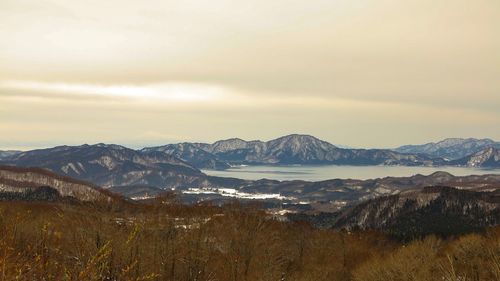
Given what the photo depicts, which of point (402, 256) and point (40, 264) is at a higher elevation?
point (40, 264)

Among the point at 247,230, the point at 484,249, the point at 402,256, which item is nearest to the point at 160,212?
the point at 247,230

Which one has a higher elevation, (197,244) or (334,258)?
(197,244)

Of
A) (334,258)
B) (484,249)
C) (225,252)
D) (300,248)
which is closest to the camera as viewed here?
(225,252)

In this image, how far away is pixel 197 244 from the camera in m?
68.7

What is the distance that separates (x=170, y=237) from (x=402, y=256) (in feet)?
142

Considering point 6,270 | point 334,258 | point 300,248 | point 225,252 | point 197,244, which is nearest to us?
point 6,270

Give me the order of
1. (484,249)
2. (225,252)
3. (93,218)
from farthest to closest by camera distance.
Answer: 1. (484,249)
2. (225,252)
3. (93,218)

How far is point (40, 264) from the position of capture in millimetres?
8531

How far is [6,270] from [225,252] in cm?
7227

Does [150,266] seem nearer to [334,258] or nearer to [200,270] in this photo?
[200,270]

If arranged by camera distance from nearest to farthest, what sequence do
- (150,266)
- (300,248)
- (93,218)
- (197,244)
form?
(93,218)
(150,266)
(197,244)
(300,248)

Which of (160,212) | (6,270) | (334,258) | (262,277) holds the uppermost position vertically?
(6,270)

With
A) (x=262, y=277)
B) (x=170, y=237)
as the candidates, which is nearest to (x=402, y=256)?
(x=262, y=277)

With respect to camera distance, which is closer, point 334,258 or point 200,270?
point 200,270
